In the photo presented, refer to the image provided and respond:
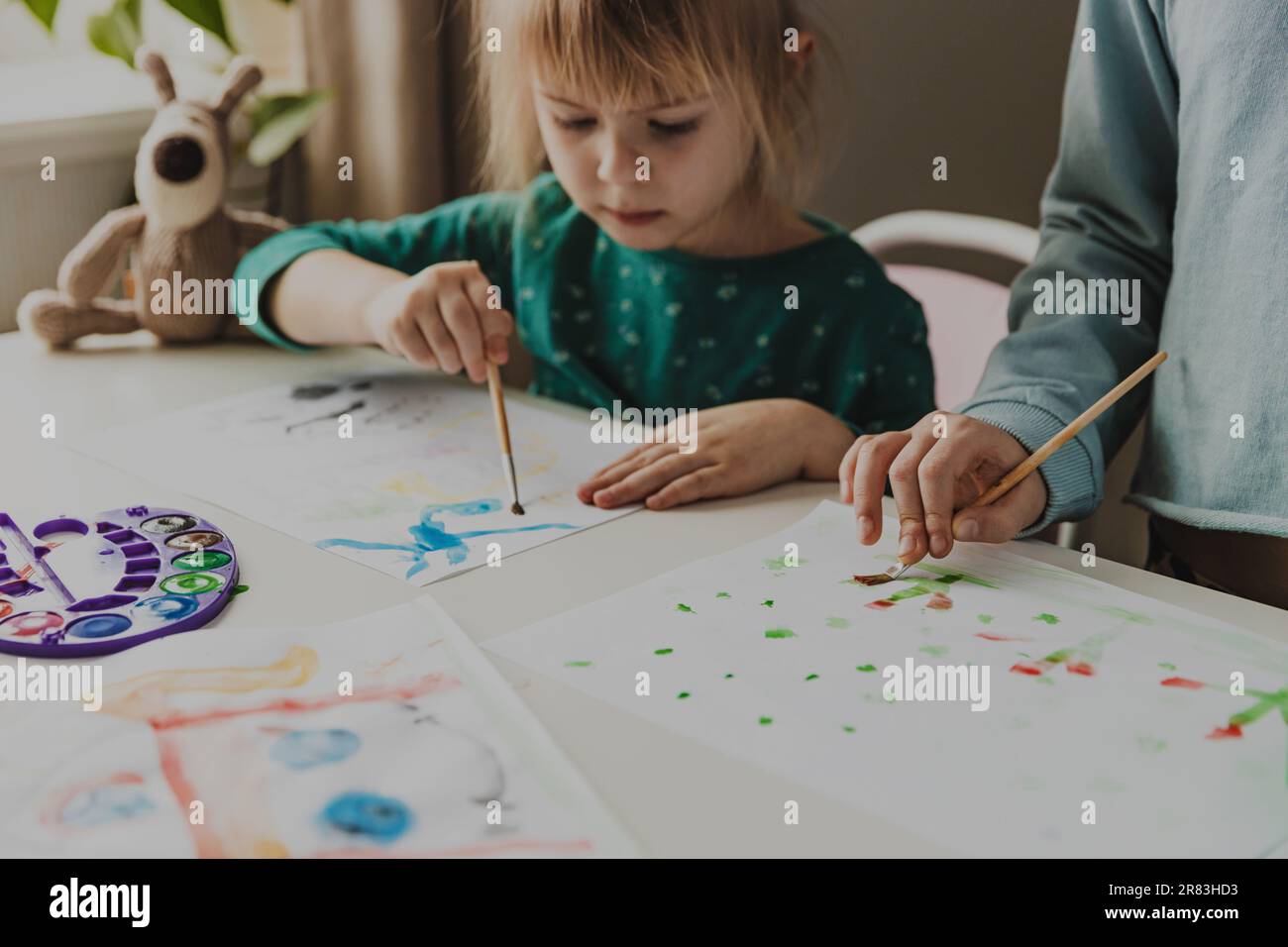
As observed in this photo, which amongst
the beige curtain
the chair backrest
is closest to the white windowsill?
the beige curtain

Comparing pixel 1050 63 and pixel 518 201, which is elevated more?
pixel 1050 63

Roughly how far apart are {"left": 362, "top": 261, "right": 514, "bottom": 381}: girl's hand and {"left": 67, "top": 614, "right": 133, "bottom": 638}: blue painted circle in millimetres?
358

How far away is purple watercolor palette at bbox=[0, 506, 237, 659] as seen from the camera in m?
0.57

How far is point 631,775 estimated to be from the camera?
0.48 meters

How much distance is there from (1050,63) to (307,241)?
0.70 m

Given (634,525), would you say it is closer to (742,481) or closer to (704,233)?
(742,481)

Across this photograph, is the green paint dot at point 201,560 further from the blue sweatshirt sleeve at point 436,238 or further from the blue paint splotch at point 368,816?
the blue sweatshirt sleeve at point 436,238

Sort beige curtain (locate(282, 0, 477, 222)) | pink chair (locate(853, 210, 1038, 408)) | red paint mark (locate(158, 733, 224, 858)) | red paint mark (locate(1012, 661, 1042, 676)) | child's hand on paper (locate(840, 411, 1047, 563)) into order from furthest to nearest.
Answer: beige curtain (locate(282, 0, 477, 222)), pink chair (locate(853, 210, 1038, 408)), child's hand on paper (locate(840, 411, 1047, 563)), red paint mark (locate(1012, 661, 1042, 676)), red paint mark (locate(158, 733, 224, 858))

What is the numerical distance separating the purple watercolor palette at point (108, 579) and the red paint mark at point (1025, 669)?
38cm

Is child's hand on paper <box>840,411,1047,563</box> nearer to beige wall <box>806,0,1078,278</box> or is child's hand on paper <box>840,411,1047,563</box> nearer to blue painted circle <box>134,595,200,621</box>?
blue painted circle <box>134,595,200,621</box>

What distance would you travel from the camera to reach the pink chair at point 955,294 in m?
1.09

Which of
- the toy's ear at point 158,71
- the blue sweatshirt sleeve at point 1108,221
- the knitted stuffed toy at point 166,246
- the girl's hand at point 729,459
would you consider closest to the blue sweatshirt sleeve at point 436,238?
the knitted stuffed toy at point 166,246
